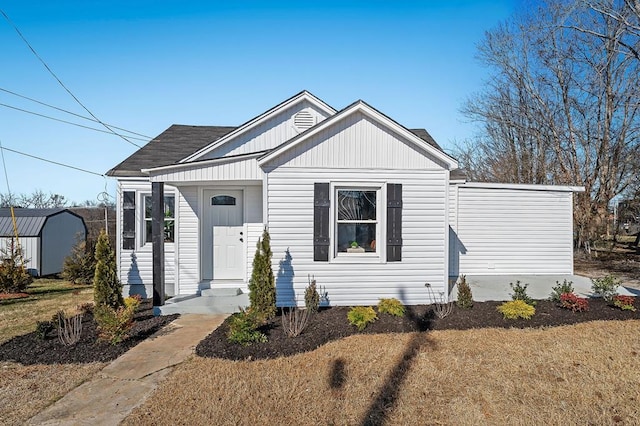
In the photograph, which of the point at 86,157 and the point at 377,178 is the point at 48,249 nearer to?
the point at 86,157

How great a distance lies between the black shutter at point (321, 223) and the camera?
24.5ft

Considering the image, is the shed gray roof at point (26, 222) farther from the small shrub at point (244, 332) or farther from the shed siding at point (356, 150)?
the small shrub at point (244, 332)

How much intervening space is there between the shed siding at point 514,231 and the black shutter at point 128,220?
8.79 metres

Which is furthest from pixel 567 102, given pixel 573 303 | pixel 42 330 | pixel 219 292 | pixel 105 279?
pixel 42 330

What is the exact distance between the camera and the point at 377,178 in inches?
301

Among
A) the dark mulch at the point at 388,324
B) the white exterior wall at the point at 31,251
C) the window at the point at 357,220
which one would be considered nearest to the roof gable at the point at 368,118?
the window at the point at 357,220

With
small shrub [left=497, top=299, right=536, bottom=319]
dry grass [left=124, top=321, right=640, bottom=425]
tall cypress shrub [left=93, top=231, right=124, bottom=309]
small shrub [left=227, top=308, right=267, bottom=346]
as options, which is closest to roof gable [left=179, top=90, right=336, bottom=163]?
tall cypress shrub [left=93, top=231, right=124, bottom=309]

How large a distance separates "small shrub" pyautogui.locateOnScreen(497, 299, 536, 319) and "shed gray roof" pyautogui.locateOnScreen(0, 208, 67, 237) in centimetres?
1755

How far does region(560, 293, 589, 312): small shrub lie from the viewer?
23.4 feet

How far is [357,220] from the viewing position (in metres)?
7.73

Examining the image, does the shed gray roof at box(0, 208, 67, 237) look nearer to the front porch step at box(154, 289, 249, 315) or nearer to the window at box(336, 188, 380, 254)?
the front porch step at box(154, 289, 249, 315)

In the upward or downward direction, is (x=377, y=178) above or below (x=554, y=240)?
above

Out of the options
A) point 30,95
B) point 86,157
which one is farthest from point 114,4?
point 86,157

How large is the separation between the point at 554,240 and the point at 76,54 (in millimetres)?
15270
